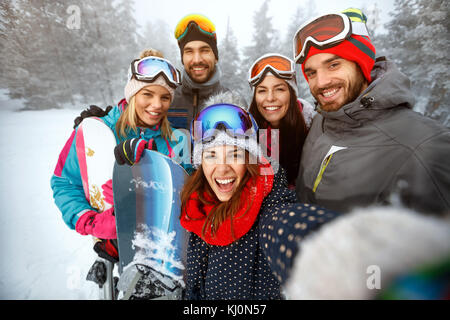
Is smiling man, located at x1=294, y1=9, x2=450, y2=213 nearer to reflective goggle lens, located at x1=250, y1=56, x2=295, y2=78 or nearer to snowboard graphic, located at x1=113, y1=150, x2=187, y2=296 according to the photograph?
reflective goggle lens, located at x1=250, y1=56, x2=295, y2=78

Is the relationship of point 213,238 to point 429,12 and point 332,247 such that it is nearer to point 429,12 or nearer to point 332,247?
point 332,247

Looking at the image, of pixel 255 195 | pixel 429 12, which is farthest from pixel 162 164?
pixel 429 12

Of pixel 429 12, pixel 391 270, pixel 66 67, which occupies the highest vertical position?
pixel 66 67

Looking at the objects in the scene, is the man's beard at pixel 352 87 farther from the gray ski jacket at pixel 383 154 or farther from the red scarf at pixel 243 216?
the red scarf at pixel 243 216

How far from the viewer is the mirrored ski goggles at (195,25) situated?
2.57m

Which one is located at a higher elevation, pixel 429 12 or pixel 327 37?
pixel 429 12

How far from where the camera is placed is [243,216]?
1.18m

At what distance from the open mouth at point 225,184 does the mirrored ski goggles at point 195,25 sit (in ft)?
8.70

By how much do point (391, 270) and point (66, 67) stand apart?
1266cm

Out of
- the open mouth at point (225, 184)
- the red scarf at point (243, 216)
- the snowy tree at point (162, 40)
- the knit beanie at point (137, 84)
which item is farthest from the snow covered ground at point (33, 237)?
the snowy tree at point (162, 40)

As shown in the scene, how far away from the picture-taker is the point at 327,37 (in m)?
1.35

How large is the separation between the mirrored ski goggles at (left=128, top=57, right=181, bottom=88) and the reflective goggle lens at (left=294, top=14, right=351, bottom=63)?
1467 mm

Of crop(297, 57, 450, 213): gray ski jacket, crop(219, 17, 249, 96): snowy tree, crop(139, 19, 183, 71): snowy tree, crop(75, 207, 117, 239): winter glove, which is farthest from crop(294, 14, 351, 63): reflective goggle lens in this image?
crop(139, 19, 183, 71): snowy tree

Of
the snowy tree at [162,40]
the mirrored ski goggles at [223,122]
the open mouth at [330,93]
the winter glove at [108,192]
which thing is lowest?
the winter glove at [108,192]
